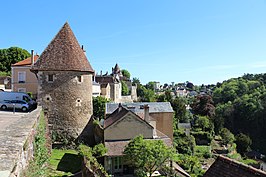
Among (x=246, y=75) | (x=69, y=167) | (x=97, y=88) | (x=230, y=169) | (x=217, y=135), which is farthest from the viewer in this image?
(x=246, y=75)

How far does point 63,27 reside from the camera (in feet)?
68.6

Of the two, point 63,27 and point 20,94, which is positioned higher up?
point 63,27

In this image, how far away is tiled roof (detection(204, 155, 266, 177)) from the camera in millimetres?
6135

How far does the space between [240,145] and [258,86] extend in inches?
2284

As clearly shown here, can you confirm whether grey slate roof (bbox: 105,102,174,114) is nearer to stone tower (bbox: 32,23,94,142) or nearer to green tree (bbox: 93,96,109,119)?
green tree (bbox: 93,96,109,119)

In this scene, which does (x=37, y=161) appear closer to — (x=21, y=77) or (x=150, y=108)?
(x=21, y=77)

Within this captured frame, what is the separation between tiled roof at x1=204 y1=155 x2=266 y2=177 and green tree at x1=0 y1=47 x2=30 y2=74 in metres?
49.9

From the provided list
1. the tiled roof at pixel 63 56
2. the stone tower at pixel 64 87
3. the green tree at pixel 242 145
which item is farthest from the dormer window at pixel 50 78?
the green tree at pixel 242 145

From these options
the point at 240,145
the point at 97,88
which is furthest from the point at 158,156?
the point at 240,145

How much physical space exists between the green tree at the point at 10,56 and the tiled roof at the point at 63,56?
111 ft

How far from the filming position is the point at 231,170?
664cm

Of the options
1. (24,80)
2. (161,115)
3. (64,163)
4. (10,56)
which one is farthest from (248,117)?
(64,163)

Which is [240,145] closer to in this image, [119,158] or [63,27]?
[119,158]

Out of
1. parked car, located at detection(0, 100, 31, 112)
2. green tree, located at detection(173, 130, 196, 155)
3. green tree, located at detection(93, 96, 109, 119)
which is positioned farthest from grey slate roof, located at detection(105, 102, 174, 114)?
parked car, located at detection(0, 100, 31, 112)
